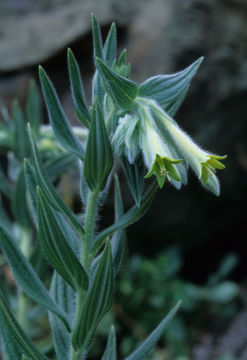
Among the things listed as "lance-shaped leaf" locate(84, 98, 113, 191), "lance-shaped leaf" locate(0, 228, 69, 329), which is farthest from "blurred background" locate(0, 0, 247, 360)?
"lance-shaped leaf" locate(84, 98, 113, 191)

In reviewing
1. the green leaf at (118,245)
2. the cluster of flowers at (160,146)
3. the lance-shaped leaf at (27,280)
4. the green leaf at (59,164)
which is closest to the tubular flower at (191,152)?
the cluster of flowers at (160,146)

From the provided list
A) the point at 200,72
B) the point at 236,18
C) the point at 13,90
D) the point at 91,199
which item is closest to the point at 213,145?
the point at 200,72

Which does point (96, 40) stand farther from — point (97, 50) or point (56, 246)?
point (56, 246)

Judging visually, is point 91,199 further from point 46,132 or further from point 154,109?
point 46,132

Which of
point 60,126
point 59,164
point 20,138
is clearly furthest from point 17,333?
point 20,138

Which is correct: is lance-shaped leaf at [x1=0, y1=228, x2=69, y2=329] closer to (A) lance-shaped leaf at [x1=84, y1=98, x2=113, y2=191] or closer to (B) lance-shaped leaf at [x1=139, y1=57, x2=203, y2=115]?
(A) lance-shaped leaf at [x1=84, y1=98, x2=113, y2=191]
